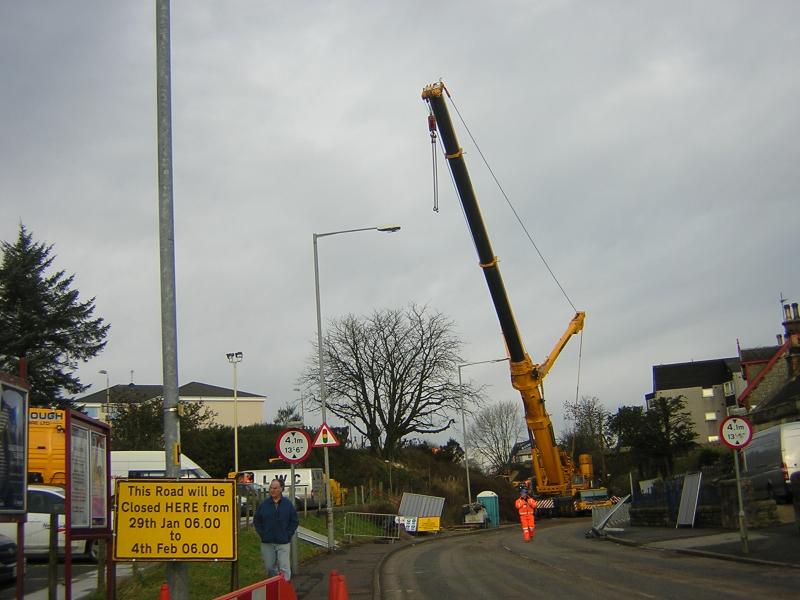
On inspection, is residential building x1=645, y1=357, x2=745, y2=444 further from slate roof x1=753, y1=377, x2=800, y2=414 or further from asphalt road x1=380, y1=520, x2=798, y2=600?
asphalt road x1=380, y1=520, x2=798, y2=600

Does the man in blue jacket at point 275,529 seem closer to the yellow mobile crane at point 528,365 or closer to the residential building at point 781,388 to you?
the yellow mobile crane at point 528,365

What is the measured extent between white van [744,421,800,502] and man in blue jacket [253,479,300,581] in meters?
14.2

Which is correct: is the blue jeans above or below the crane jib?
below

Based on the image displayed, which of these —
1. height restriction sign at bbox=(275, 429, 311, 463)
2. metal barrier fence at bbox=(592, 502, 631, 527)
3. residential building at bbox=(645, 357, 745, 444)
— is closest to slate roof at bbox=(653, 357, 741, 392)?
residential building at bbox=(645, 357, 745, 444)

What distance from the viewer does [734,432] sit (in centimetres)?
1750

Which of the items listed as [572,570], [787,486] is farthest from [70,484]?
[787,486]

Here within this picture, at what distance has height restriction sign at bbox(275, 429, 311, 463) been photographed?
54.2ft

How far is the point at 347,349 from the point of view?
62406 millimetres

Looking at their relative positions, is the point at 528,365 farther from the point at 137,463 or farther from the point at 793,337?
the point at 137,463

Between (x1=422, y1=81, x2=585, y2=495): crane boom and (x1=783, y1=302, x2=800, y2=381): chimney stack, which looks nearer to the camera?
(x1=422, y1=81, x2=585, y2=495): crane boom

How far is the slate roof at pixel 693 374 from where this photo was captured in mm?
86688

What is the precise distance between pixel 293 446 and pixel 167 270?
822cm

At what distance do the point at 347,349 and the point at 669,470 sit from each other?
25.9m

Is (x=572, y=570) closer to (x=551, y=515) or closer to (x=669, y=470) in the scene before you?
(x=551, y=515)
